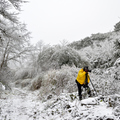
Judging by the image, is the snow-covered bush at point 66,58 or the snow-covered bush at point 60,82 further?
the snow-covered bush at point 66,58

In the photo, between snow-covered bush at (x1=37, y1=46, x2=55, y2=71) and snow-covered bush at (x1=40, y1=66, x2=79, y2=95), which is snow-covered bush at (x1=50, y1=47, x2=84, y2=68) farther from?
snow-covered bush at (x1=40, y1=66, x2=79, y2=95)

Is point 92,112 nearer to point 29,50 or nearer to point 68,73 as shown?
point 68,73

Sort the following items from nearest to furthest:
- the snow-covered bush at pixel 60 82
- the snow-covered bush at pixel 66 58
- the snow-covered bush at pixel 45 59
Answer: the snow-covered bush at pixel 60 82, the snow-covered bush at pixel 66 58, the snow-covered bush at pixel 45 59

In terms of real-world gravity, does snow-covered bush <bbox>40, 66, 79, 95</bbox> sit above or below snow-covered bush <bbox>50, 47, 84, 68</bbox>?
below

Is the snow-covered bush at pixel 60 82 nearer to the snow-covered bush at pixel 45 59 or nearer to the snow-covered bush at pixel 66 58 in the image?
the snow-covered bush at pixel 66 58

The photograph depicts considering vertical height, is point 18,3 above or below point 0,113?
above

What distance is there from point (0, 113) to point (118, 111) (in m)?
4.20

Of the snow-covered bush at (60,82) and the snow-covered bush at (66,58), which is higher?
the snow-covered bush at (66,58)

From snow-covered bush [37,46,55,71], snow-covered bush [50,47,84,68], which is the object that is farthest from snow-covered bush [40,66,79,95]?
snow-covered bush [37,46,55,71]

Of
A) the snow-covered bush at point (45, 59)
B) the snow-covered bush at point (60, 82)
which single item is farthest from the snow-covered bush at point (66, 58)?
the snow-covered bush at point (60, 82)

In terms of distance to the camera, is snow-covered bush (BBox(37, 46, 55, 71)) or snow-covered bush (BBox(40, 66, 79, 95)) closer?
snow-covered bush (BBox(40, 66, 79, 95))

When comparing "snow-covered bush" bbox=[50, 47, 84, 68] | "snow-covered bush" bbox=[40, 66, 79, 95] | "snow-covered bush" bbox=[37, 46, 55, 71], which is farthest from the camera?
"snow-covered bush" bbox=[37, 46, 55, 71]

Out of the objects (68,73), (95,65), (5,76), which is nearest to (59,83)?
(68,73)

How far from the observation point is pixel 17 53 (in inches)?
407
